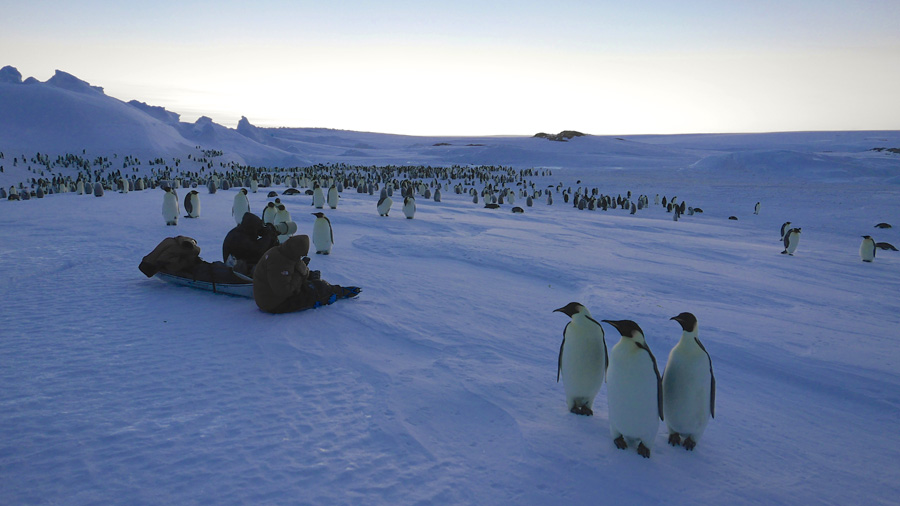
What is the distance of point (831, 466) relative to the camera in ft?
9.82

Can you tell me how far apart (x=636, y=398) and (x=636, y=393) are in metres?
0.03

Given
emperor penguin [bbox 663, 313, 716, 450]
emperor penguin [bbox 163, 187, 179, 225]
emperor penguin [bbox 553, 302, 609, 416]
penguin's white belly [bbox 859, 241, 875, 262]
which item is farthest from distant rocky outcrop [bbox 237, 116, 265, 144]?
emperor penguin [bbox 663, 313, 716, 450]

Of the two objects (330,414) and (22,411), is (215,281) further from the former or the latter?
(330,414)

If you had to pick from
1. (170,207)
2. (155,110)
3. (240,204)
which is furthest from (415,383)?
(155,110)

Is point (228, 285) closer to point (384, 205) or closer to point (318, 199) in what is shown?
point (384, 205)

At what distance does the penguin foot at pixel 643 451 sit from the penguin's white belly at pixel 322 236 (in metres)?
5.69

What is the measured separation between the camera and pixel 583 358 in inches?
129

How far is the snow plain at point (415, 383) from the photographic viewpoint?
8.29 feet

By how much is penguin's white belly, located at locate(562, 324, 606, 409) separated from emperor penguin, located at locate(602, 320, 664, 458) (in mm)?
311

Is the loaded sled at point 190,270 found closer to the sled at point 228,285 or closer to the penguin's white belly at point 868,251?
the sled at point 228,285

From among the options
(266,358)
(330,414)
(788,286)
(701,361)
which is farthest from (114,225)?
(788,286)

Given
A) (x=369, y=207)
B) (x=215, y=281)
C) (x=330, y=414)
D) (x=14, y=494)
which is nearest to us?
(x=14, y=494)

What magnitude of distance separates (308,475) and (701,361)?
223 cm

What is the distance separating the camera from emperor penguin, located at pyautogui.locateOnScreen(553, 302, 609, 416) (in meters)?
3.28
